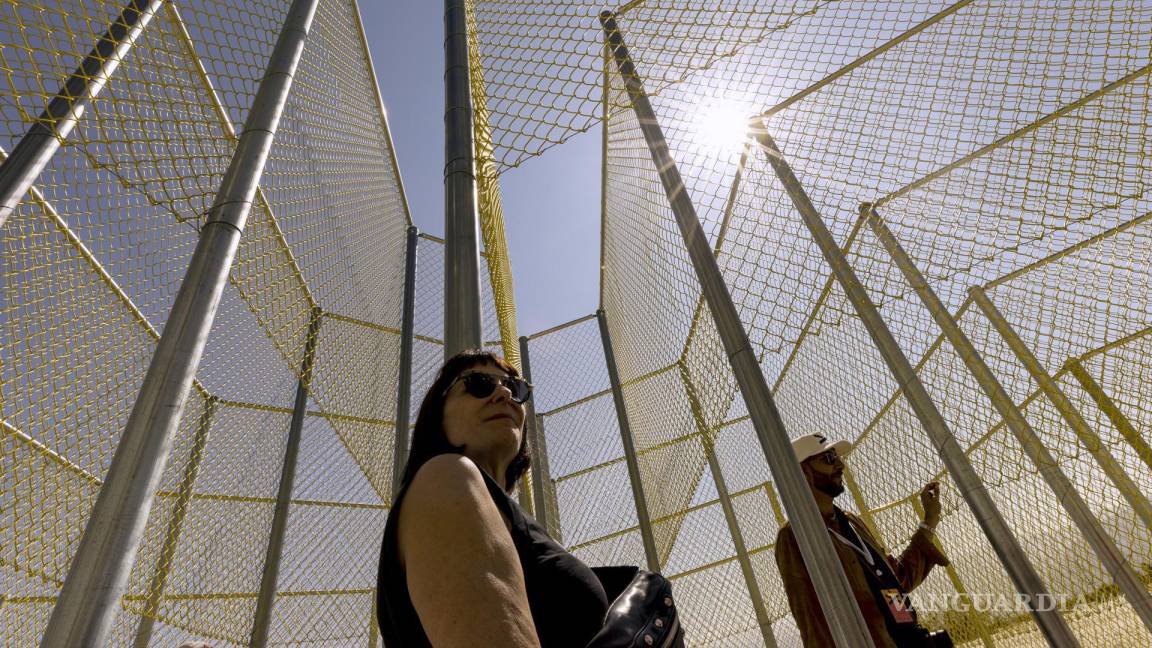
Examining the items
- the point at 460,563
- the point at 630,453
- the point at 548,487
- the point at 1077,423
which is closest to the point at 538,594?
the point at 460,563

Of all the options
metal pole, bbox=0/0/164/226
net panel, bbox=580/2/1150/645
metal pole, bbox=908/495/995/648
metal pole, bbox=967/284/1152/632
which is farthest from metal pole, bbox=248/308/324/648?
metal pole, bbox=908/495/995/648

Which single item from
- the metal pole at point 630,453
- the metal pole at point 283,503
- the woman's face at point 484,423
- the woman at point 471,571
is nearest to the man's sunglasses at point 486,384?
the woman's face at point 484,423

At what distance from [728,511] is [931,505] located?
11.7 ft

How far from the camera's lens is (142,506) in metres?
1.24

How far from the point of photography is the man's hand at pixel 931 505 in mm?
2889

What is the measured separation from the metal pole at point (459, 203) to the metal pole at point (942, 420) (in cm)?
212

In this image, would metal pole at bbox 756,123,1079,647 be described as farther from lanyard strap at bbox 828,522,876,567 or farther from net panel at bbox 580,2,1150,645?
lanyard strap at bbox 828,522,876,567

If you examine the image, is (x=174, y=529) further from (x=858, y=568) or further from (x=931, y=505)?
(x=931, y=505)

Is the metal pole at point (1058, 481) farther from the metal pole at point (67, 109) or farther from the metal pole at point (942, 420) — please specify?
the metal pole at point (67, 109)

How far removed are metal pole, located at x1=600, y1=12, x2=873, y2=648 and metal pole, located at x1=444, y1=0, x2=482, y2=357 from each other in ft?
2.45

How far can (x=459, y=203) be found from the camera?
6.20 ft

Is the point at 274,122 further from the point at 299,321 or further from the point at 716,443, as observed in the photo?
the point at 716,443

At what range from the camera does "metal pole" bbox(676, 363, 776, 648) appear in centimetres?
579

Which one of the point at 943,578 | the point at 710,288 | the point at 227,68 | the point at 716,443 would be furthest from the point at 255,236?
the point at 943,578
